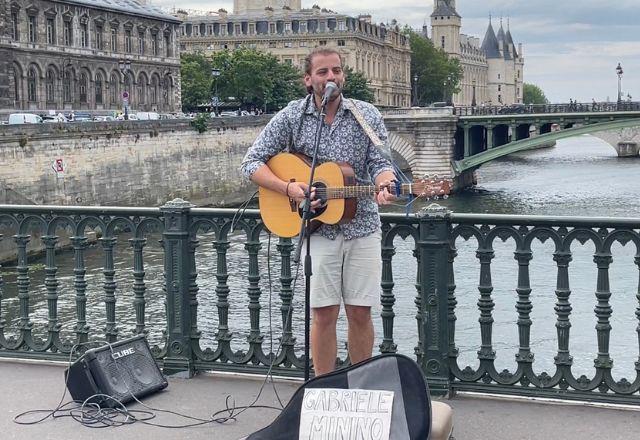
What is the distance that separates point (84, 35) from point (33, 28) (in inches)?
161

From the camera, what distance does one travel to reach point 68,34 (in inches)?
1924

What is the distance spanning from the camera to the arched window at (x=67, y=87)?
49.1 metres

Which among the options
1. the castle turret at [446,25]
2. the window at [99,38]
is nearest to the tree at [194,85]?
the window at [99,38]

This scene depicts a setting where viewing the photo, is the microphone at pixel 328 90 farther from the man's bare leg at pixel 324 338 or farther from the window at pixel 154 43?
the window at pixel 154 43

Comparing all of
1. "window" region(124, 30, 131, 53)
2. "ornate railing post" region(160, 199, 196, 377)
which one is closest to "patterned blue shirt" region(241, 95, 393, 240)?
"ornate railing post" region(160, 199, 196, 377)

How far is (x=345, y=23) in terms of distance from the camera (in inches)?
3472

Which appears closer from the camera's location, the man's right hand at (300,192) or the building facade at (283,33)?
the man's right hand at (300,192)

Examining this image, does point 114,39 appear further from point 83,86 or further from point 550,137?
point 550,137

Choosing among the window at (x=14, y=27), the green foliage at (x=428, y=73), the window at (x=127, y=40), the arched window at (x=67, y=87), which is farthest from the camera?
the green foliage at (x=428, y=73)

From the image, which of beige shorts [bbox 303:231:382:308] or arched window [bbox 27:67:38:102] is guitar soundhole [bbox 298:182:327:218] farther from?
arched window [bbox 27:67:38:102]

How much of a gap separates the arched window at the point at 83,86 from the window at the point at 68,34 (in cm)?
182

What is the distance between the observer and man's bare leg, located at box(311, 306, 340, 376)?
4559mm

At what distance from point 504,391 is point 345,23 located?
85.0 metres

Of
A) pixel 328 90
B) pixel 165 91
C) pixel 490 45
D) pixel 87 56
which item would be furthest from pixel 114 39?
pixel 490 45
